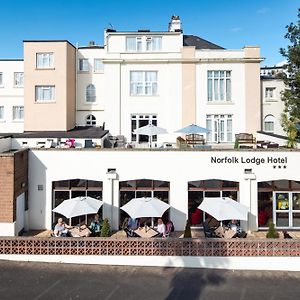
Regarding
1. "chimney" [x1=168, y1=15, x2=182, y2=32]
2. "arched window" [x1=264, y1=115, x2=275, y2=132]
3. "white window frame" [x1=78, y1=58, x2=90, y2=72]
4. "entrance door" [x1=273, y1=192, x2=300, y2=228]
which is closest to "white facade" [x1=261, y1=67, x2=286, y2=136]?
"arched window" [x1=264, y1=115, x2=275, y2=132]

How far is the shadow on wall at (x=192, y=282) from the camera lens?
39.3ft

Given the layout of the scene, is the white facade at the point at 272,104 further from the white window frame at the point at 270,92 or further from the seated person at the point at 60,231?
the seated person at the point at 60,231

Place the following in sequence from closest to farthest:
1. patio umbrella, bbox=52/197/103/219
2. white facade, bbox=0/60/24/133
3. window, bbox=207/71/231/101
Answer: patio umbrella, bbox=52/197/103/219, window, bbox=207/71/231/101, white facade, bbox=0/60/24/133

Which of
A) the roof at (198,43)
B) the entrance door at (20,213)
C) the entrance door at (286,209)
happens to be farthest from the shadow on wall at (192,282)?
the roof at (198,43)

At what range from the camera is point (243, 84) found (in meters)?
30.5

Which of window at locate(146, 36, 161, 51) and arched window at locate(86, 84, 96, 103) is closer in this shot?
window at locate(146, 36, 161, 51)

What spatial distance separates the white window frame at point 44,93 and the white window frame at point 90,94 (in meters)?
4.28

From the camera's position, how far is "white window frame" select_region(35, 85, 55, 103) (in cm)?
3161

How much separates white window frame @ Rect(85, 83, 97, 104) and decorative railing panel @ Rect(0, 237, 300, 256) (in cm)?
2214

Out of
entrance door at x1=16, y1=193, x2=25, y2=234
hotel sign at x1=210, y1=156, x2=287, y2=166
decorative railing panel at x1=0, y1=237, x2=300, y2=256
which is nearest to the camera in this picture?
decorative railing panel at x1=0, y1=237, x2=300, y2=256

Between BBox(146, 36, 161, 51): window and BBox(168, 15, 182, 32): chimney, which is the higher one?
BBox(168, 15, 182, 32): chimney

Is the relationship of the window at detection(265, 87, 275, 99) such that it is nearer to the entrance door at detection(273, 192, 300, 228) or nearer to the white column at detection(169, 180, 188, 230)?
the entrance door at detection(273, 192, 300, 228)

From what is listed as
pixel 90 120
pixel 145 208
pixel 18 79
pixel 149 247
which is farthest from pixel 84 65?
pixel 149 247

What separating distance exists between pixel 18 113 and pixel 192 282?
99.4 feet
